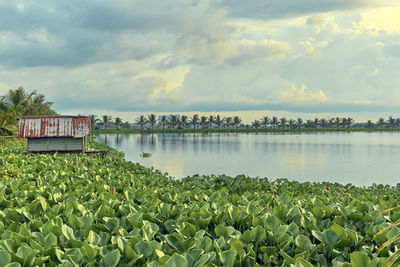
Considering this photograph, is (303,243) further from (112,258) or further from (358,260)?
(112,258)

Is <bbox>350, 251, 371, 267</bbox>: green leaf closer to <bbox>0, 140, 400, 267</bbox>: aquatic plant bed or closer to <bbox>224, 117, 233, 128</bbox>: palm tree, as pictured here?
<bbox>0, 140, 400, 267</bbox>: aquatic plant bed

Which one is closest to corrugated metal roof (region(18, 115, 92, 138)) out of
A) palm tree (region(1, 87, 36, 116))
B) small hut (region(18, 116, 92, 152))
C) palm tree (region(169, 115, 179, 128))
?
small hut (region(18, 116, 92, 152))

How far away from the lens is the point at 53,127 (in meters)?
26.3

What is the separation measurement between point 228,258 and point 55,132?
83.6ft

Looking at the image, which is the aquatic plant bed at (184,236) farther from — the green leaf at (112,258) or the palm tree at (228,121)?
the palm tree at (228,121)

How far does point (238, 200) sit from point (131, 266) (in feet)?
11.2

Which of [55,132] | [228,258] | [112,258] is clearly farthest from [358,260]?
[55,132]

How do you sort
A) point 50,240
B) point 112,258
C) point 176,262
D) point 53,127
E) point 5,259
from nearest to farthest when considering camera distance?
point 176,262, point 5,259, point 112,258, point 50,240, point 53,127

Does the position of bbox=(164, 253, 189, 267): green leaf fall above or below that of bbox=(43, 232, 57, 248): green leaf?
above

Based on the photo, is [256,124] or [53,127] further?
[256,124]

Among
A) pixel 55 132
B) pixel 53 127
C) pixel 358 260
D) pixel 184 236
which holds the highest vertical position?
pixel 53 127

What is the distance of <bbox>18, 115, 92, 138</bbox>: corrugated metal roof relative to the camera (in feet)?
85.0

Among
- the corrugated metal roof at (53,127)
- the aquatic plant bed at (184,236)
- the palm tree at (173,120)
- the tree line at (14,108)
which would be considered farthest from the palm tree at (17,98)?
the palm tree at (173,120)

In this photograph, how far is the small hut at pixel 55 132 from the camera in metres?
26.0
